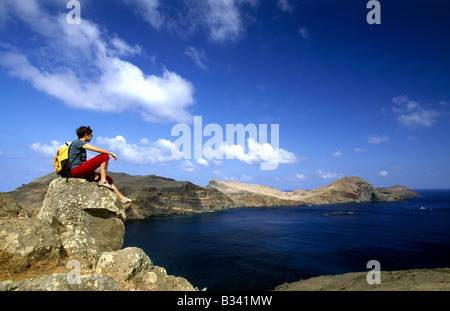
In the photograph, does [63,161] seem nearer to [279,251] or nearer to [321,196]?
[279,251]

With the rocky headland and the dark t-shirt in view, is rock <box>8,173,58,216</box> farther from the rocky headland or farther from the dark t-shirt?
the dark t-shirt

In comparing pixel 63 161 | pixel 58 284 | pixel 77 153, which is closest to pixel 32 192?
pixel 63 161

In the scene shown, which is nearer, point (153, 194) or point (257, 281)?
point (257, 281)

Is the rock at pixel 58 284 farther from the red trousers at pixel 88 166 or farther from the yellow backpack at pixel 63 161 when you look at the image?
the yellow backpack at pixel 63 161

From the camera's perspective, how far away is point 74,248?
23.3 feet

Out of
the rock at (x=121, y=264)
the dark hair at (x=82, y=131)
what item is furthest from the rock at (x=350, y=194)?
the dark hair at (x=82, y=131)

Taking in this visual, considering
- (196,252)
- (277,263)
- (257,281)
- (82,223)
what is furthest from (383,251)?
(82,223)

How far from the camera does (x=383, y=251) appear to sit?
1572 inches

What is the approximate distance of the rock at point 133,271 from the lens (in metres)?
6.79

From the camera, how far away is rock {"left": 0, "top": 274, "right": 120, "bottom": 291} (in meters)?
4.04
